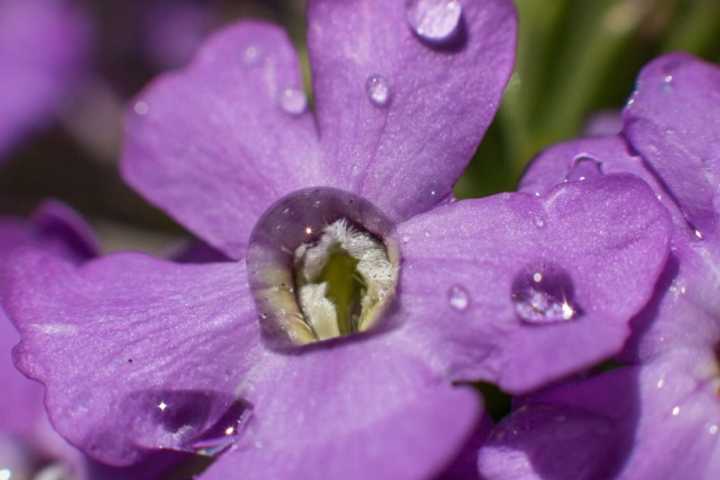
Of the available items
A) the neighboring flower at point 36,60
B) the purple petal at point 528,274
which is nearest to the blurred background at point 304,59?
the neighboring flower at point 36,60

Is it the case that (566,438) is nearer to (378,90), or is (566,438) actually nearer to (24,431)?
(378,90)

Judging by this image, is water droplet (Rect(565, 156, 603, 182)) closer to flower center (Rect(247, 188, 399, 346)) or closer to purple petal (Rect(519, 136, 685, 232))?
purple petal (Rect(519, 136, 685, 232))

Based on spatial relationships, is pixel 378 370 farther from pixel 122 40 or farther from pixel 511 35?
pixel 122 40

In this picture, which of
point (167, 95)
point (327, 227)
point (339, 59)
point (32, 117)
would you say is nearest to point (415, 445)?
point (327, 227)

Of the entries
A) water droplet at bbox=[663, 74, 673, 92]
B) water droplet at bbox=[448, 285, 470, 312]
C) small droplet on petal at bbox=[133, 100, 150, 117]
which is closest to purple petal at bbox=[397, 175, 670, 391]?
water droplet at bbox=[448, 285, 470, 312]

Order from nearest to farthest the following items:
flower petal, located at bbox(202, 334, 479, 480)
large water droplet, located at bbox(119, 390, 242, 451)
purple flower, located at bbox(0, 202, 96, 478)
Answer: flower petal, located at bbox(202, 334, 479, 480) < large water droplet, located at bbox(119, 390, 242, 451) < purple flower, located at bbox(0, 202, 96, 478)
